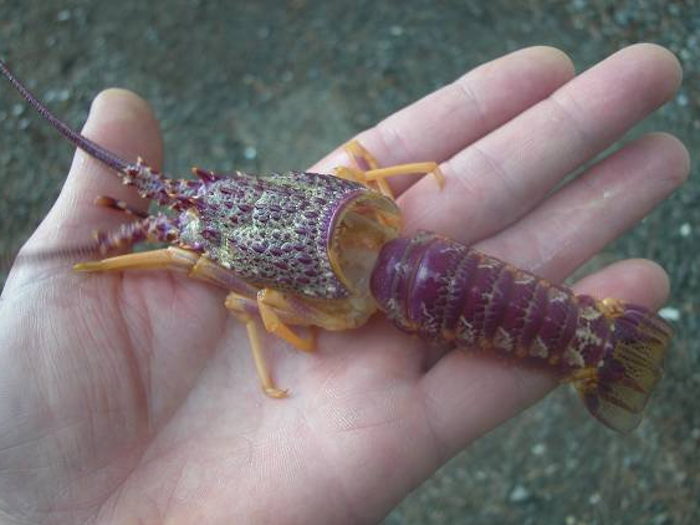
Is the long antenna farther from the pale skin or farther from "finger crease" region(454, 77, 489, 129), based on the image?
"finger crease" region(454, 77, 489, 129)

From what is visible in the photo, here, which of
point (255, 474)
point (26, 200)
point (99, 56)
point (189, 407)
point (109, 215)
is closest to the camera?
point (255, 474)

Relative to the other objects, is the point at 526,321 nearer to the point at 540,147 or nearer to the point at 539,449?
the point at 540,147

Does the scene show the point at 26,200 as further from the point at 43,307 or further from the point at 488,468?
the point at 488,468

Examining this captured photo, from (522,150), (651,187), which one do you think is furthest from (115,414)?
(651,187)

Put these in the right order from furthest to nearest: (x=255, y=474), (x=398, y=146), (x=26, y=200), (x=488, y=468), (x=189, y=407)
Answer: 1. (x=26, y=200)
2. (x=488, y=468)
3. (x=398, y=146)
4. (x=189, y=407)
5. (x=255, y=474)

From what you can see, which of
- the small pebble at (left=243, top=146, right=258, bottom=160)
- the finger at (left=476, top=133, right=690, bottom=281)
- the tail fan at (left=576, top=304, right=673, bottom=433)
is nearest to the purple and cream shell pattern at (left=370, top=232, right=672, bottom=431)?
the tail fan at (left=576, top=304, right=673, bottom=433)

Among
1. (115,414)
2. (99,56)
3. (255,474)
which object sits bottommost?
(255,474)

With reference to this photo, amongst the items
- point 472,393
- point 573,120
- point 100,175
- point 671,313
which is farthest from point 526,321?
point 100,175
